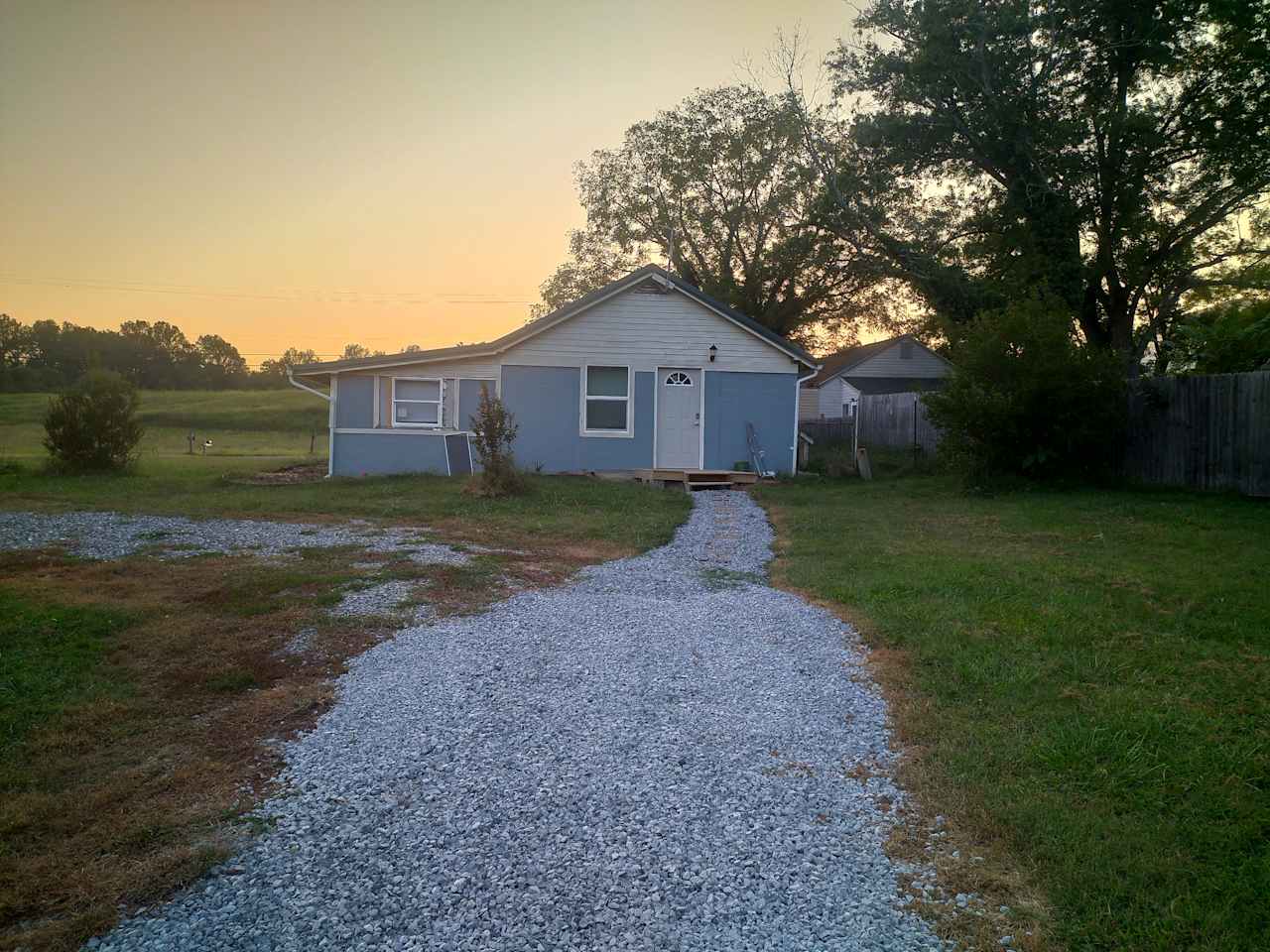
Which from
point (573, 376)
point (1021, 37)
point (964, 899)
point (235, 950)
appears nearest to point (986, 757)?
point (964, 899)

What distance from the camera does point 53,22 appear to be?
11.9m

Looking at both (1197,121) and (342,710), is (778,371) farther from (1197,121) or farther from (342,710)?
(342,710)

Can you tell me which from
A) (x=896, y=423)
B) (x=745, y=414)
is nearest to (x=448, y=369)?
(x=745, y=414)

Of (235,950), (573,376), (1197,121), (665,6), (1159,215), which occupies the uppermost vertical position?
(665,6)

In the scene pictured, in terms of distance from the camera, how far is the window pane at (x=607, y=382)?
18141 mm

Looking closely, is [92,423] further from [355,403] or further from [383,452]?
[383,452]

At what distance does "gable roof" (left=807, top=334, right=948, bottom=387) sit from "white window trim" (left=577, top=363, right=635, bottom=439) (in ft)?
65.1

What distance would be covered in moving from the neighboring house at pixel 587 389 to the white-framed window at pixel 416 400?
2 cm

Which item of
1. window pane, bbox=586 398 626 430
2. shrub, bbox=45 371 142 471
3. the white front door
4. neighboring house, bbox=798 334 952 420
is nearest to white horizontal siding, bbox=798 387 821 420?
neighboring house, bbox=798 334 952 420

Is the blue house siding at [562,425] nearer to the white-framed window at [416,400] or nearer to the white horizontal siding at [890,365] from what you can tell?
the white-framed window at [416,400]

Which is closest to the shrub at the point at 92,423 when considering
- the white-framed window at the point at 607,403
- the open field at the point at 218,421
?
the white-framed window at the point at 607,403

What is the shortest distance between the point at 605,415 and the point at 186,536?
9.43m

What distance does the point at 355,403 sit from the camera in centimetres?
1784

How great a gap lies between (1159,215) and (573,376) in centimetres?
1409
